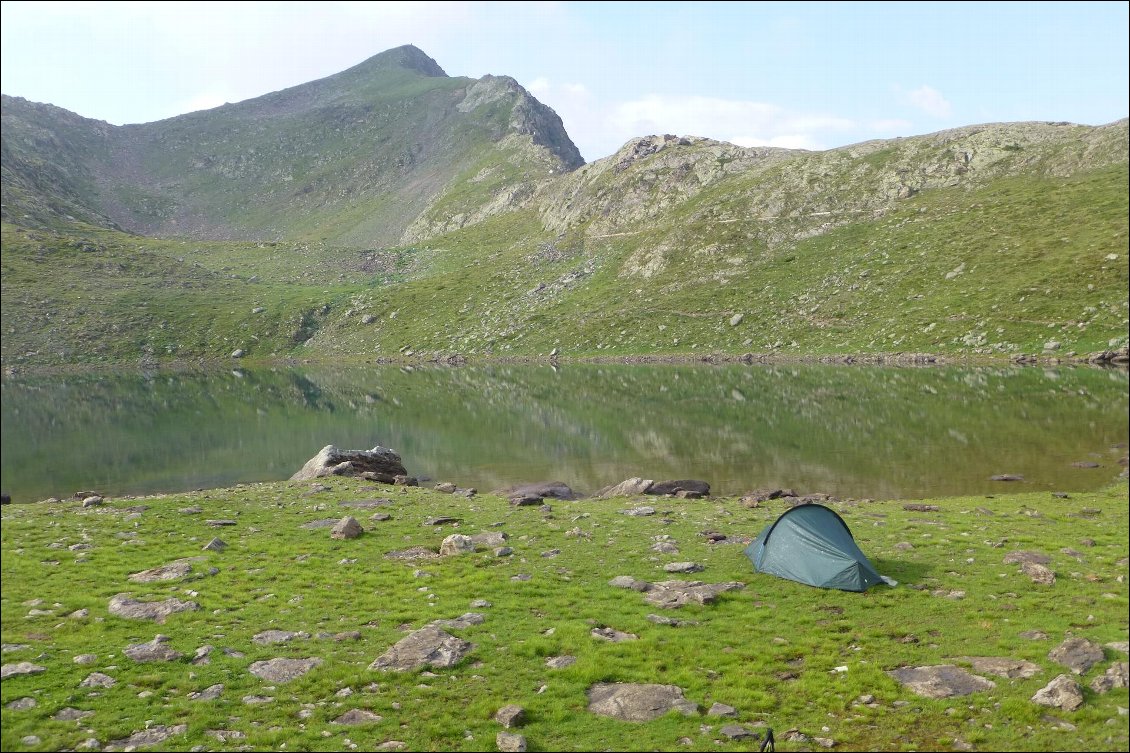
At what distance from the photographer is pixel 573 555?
2302cm

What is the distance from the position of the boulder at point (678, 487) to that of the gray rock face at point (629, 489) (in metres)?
0.31

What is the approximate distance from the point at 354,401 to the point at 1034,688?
73.8 meters

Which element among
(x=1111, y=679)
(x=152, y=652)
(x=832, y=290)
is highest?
(x=832, y=290)

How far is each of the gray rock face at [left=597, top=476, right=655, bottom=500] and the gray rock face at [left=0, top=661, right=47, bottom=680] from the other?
23.7 meters

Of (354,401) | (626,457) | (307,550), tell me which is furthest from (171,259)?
(307,550)

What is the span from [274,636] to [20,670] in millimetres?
4573

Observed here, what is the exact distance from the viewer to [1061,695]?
1221cm

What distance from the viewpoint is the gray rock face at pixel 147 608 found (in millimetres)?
16844

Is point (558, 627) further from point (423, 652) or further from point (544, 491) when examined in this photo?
point (544, 491)

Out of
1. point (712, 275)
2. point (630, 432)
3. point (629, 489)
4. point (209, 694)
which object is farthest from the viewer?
point (712, 275)

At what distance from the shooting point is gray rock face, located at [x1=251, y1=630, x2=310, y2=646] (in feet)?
51.2

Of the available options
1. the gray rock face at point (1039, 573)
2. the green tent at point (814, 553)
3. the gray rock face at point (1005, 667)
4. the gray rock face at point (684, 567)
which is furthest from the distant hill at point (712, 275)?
the gray rock face at point (1005, 667)

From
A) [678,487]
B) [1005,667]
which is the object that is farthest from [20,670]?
[678,487]

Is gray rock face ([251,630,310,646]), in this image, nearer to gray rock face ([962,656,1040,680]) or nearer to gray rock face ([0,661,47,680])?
gray rock face ([0,661,47,680])
